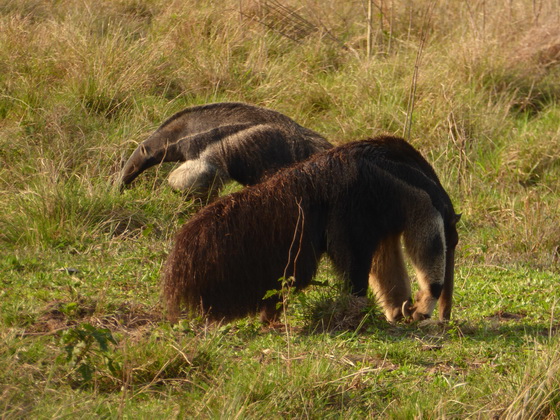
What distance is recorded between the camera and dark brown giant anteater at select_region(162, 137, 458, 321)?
5.53 meters

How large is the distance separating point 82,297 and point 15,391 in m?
2.12

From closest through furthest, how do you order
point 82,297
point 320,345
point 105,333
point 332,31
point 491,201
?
point 105,333 < point 320,345 < point 82,297 < point 491,201 < point 332,31

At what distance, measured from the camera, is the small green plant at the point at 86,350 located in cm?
442

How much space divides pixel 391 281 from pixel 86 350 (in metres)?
2.56

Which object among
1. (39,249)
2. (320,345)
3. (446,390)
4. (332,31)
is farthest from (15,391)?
(332,31)

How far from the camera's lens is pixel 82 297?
240 inches

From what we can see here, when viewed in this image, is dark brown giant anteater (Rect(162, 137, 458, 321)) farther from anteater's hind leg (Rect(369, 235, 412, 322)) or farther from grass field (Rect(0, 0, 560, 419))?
grass field (Rect(0, 0, 560, 419))

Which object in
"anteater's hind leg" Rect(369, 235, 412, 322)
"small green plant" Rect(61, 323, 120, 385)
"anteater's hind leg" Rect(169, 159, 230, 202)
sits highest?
"small green plant" Rect(61, 323, 120, 385)

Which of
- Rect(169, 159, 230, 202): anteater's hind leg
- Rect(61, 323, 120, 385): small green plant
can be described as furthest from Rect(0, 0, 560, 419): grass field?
Rect(169, 159, 230, 202): anteater's hind leg

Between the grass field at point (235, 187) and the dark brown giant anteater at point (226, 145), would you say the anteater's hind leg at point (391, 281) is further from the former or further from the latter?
the dark brown giant anteater at point (226, 145)

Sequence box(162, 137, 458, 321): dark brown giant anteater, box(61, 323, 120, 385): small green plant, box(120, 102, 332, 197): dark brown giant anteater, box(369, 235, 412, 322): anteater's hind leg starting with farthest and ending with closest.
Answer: box(120, 102, 332, 197): dark brown giant anteater, box(369, 235, 412, 322): anteater's hind leg, box(162, 137, 458, 321): dark brown giant anteater, box(61, 323, 120, 385): small green plant

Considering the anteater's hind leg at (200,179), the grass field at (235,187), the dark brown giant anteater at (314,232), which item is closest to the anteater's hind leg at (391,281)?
the dark brown giant anteater at (314,232)

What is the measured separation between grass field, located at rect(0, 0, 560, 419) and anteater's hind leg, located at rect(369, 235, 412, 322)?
14.3 inches

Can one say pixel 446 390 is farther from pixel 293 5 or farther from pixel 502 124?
pixel 293 5
